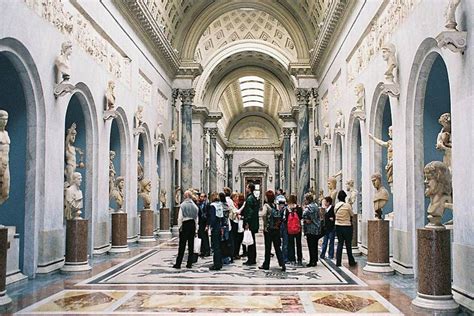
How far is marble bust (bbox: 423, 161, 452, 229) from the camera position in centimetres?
769

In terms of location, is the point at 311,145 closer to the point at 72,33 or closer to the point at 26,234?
the point at 72,33

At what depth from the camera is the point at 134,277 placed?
35.7ft

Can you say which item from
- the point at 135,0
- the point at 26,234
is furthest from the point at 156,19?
the point at 26,234

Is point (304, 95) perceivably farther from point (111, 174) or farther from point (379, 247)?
point (379, 247)

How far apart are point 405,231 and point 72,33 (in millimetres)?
9281

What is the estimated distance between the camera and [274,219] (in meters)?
11.6

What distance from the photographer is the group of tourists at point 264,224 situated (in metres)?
11.8

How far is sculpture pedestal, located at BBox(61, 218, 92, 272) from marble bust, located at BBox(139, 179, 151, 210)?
8.24m

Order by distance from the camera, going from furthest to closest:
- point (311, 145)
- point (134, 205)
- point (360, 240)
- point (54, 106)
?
point (311, 145), point (134, 205), point (360, 240), point (54, 106)

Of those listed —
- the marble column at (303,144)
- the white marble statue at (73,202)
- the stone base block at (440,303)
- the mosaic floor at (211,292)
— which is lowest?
the mosaic floor at (211,292)

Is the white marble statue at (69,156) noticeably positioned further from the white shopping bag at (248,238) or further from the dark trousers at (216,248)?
the white shopping bag at (248,238)

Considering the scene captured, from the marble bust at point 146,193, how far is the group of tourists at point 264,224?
5994mm

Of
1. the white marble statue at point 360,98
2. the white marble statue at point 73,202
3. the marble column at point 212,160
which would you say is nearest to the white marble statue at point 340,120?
the white marble statue at point 360,98

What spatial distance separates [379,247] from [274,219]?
2333 millimetres
